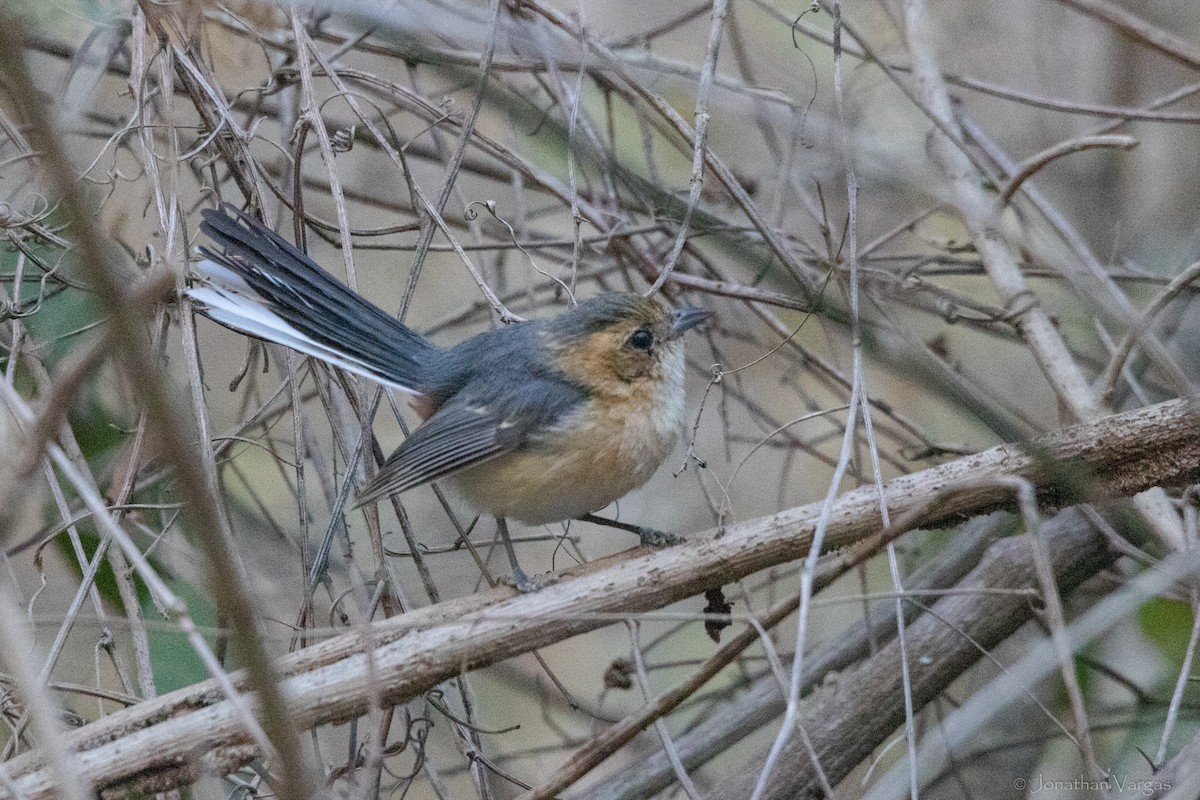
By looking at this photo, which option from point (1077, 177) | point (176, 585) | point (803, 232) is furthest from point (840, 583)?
point (176, 585)

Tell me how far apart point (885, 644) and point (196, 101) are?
3.04m

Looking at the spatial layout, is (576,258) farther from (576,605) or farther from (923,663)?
(923,663)

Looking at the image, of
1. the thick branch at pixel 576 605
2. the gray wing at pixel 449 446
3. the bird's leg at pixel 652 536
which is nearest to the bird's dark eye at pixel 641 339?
the gray wing at pixel 449 446

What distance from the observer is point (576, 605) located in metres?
2.72

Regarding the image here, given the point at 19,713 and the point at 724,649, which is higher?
the point at 19,713

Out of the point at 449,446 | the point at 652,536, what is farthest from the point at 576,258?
the point at 652,536

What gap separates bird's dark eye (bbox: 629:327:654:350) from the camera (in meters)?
3.85

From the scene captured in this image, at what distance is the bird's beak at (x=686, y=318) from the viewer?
3.83m

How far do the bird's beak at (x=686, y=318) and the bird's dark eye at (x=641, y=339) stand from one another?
3.5 inches

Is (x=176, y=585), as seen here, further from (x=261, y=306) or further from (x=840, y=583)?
(x=840, y=583)

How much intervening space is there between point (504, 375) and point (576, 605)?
4.27 feet

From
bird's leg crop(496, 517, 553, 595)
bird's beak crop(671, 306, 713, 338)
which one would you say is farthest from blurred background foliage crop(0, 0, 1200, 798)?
bird's leg crop(496, 517, 553, 595)

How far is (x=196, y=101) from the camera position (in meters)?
3.54

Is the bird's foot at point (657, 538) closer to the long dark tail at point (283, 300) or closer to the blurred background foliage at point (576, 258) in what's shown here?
the blurred background foliage at point (576, 258)
